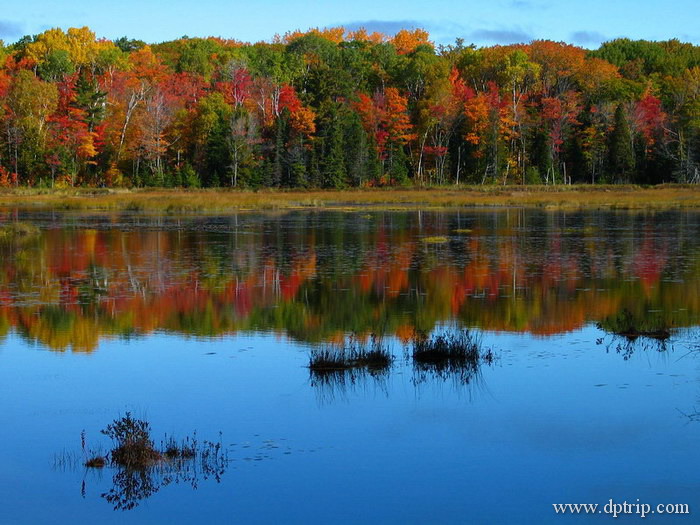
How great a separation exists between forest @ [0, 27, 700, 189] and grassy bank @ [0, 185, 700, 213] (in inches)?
232

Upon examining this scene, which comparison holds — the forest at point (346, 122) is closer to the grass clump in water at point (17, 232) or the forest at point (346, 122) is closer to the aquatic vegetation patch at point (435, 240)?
the grass clump in water at point (17, 232)

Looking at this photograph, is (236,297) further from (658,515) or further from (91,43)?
(91,43)

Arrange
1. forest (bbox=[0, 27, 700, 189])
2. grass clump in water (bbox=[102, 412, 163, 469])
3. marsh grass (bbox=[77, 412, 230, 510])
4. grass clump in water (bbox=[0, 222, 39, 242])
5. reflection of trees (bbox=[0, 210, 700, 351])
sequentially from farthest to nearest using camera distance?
forest (bbox=[0, 27, 700, 189])
grass clump in water (bbox=[0, 222, 39, 242])
reflection of trees (bbox=[0, 210, 700, 351])
grass clump in water (bbox=[102, 412, 163, 469])
marsh grass (bbox=[77, 412, 230, 510])

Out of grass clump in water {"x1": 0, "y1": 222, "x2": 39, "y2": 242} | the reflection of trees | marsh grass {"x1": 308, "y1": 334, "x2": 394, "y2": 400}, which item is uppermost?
grass clump in water {"x1": 0, "y1": 222, "x2": 39, "y2": 242}

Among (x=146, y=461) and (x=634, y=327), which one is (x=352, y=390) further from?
(x=634, y=327)

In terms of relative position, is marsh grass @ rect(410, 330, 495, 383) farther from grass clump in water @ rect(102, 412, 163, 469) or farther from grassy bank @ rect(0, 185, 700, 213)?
grassy bank @ rect(0, 185, 700, 213)

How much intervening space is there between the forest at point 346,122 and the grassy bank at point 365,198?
589 cm

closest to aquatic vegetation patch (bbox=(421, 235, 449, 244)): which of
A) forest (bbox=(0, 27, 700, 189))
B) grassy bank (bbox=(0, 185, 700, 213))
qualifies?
grassy bank (bbox=(0, 185, 700, 213))

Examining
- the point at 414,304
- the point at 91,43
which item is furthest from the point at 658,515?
the point at 91,43

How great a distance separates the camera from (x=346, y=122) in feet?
293

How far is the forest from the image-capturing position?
85.6 m

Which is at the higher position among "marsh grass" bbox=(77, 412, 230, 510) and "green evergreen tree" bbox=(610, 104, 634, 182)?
"green evergreen tree" bbox=(610, 104, 634, 182)

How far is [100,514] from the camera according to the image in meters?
8.82

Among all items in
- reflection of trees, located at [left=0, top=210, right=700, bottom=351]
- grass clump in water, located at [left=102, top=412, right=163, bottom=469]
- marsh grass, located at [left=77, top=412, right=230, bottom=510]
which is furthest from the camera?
reflection of trees, located at [left=0, top=210, right=700, bottom=351]
